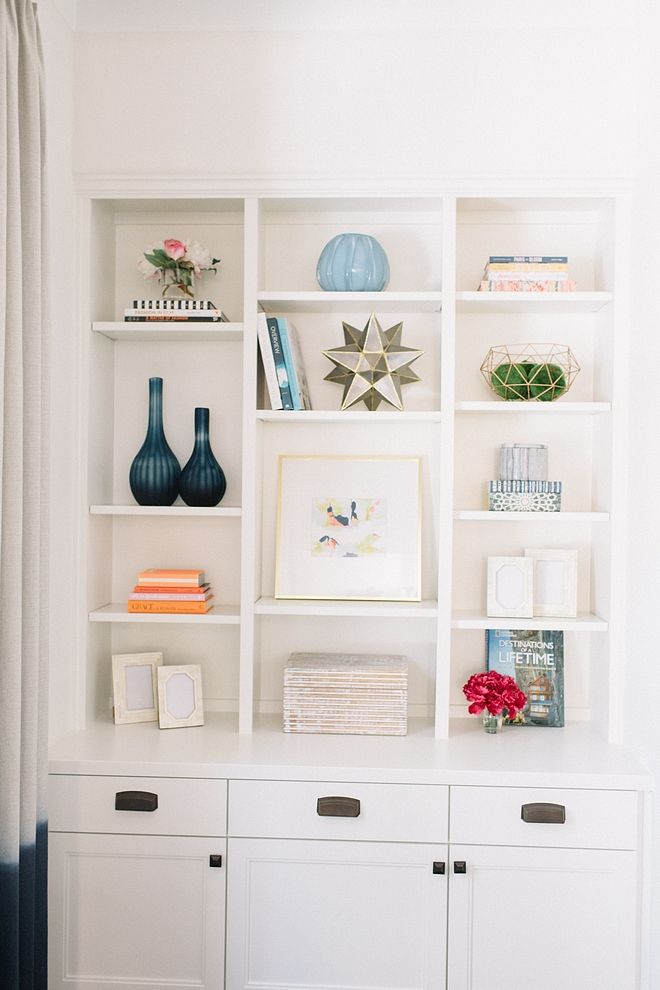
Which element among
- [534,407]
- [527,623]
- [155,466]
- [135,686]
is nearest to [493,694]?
[527,623]

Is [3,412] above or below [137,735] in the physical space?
above

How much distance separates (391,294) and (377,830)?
4.45 feet

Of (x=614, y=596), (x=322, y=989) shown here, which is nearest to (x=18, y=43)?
(x=614, y=596)

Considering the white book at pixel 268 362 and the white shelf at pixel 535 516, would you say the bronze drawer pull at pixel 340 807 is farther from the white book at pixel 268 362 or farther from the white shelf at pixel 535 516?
the white book at pixel 268 362

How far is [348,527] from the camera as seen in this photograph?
8.28ft

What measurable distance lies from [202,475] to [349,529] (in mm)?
440

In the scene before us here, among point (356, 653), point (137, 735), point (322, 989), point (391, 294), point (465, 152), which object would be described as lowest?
point (322, 989)

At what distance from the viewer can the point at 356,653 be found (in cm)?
262

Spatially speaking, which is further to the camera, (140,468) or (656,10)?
(140,468)

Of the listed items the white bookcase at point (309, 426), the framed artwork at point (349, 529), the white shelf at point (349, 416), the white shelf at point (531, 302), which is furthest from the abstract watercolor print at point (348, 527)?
the white shelf at point (531, 302)

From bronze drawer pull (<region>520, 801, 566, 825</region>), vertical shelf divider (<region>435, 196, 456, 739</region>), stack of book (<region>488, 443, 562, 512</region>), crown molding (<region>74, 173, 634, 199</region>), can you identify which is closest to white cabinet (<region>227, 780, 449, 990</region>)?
bronze drawer pull (<region>520, 801, 566, 825</region>)

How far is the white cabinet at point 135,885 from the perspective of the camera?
2160 mm

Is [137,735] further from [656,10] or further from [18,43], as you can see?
[656,10]

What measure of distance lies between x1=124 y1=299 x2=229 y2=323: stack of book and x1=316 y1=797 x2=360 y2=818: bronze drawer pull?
50.8 inches
